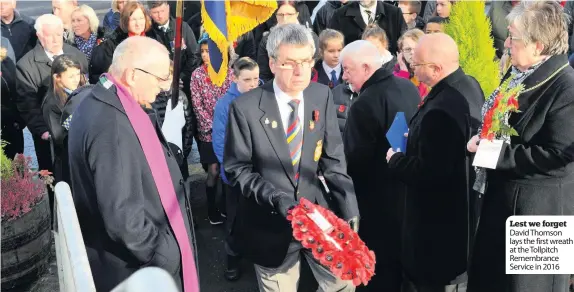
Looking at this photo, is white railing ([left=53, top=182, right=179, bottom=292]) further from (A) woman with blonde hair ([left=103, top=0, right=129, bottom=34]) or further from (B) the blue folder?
(A) woman with blonde hair ([left=103, top=0, right=129, bottom=34])

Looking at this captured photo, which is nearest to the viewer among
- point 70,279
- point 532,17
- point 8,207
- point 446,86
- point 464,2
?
point 70,279

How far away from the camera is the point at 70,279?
2348 mm

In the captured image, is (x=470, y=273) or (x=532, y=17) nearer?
(x=532, y=17)

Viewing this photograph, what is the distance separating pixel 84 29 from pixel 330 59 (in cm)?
297

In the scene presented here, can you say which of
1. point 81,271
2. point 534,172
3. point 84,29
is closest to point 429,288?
point 534,172

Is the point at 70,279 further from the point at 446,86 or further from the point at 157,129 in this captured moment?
the point at 446,86

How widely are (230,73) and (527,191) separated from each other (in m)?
3.29

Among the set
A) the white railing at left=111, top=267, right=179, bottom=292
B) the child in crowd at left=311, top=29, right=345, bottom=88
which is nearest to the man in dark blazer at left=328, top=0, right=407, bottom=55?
the child in crowd at left=311, top=29, right=345, bottom=88

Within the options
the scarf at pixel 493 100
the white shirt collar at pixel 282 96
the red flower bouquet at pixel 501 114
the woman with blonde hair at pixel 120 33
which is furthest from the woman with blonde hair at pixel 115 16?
the red flower bouquet at pixel 501 114

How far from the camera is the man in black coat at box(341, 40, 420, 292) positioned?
161 inches

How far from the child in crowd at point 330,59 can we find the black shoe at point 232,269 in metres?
2.01

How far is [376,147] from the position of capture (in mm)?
4156

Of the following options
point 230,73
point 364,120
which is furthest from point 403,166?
point 230,73

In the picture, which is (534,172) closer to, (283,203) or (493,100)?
(493,100)
